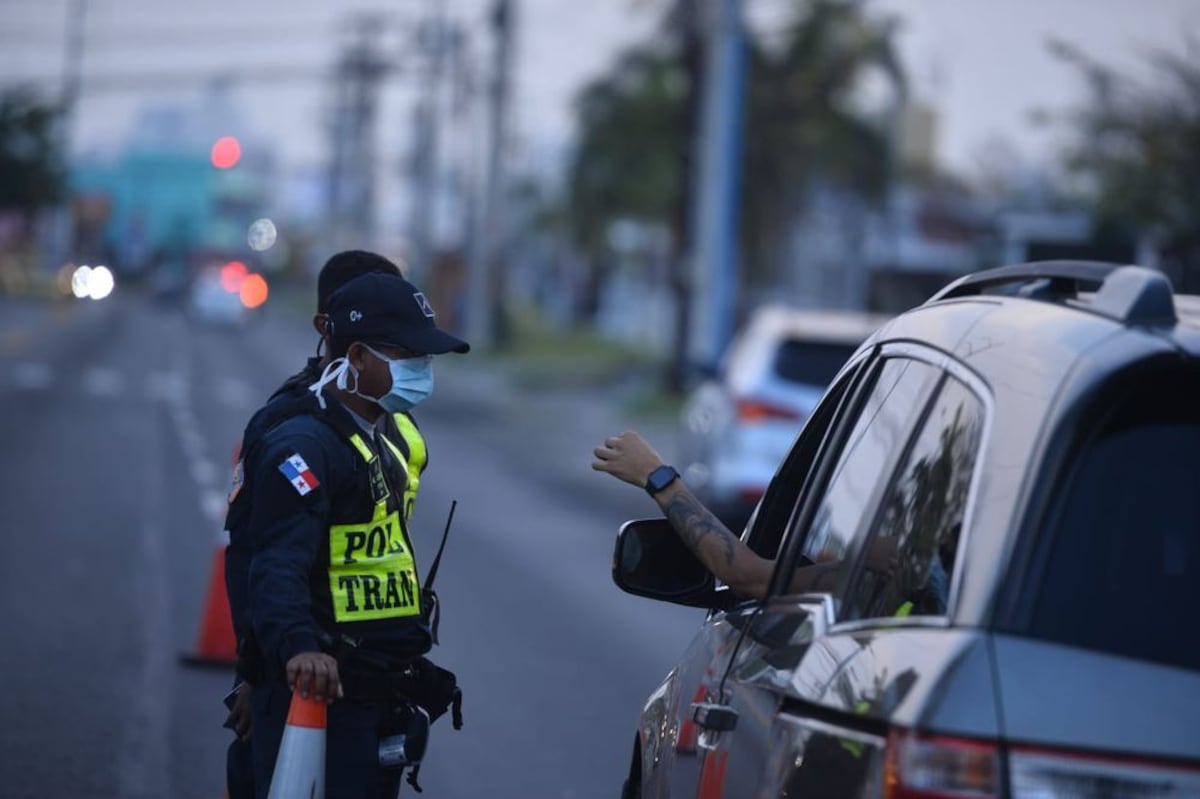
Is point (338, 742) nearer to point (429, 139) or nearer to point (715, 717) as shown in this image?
point (715, 717)

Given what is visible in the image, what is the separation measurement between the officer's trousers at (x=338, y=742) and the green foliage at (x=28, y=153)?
4873 centimetres

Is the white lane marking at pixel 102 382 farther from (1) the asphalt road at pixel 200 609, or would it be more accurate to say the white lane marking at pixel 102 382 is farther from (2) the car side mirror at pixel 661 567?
(2) the car side mirror at pixel 661 567

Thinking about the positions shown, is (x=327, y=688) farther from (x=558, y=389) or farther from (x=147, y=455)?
(x=558, y=389)

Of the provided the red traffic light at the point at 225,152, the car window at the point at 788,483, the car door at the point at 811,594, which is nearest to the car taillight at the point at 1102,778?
the car door at the point at 811,594

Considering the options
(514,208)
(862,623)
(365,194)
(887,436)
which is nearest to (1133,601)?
(862,623)

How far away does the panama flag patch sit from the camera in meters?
4.40

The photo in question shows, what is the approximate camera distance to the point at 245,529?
4.67m

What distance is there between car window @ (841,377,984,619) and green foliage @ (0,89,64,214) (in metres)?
50.3

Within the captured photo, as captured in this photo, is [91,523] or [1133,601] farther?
[91,523]

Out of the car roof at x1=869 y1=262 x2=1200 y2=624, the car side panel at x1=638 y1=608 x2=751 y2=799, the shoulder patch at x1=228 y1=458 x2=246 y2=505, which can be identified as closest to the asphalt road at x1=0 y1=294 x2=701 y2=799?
the shoulder patch at x1=228 y1=458 x2=246 y2=505

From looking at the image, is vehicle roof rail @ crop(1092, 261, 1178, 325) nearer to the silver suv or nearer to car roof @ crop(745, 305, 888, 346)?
the silver suv

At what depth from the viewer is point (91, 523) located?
15.7m

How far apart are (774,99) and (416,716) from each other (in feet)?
115

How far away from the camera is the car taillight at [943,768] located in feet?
8.05
